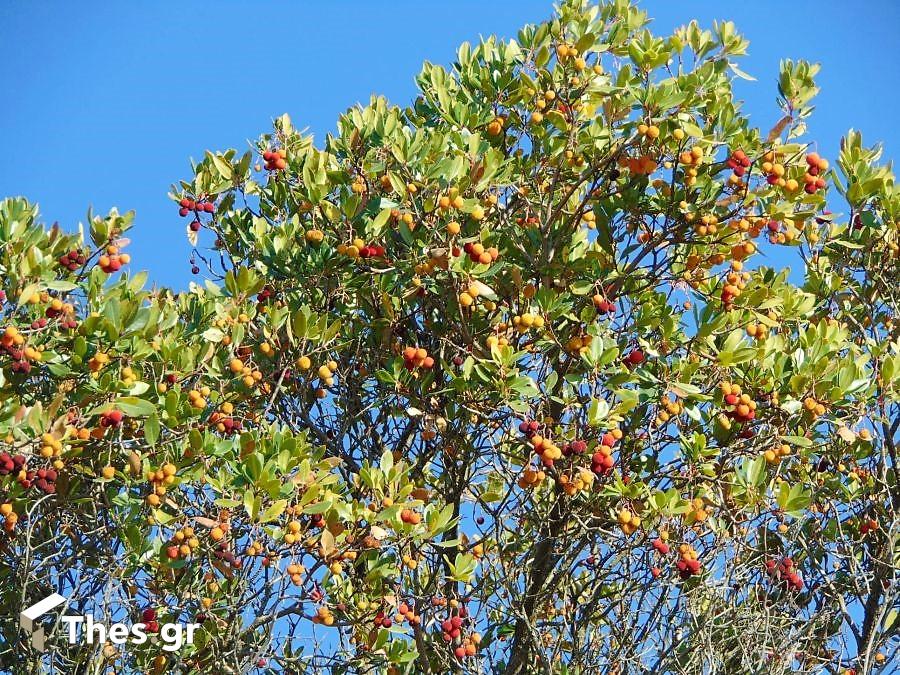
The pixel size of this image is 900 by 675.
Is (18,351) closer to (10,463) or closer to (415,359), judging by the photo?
(10,463)

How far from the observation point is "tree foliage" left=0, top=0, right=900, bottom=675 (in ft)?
21.2

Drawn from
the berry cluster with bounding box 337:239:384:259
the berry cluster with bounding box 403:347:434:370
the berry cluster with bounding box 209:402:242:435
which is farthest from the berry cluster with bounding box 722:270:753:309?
the berry cluster with bounding box 209:402:242:435

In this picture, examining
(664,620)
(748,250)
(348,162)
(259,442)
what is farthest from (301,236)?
(664,620)

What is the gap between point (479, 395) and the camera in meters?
7.19

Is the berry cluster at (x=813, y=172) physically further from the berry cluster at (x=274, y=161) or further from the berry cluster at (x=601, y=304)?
the berry cluster at (x=274, y=161)

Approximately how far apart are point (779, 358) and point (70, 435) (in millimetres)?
4189

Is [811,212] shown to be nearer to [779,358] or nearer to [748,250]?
[748,250]

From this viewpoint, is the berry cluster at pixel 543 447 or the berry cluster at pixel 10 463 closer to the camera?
the berry cluster at pixel 10 463

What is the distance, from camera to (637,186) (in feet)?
24.7

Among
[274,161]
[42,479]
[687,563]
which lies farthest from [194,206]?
[687,563]

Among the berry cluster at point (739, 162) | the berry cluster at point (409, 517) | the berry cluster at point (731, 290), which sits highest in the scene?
the berry cluster at point (739, 162)

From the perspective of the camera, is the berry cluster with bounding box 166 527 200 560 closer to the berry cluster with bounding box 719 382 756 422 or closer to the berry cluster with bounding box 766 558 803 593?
the berry cluster with bounding box 719 382 756 422

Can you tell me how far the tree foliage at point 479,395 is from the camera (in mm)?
6457

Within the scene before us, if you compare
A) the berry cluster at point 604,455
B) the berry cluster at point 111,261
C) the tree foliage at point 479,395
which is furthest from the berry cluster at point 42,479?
the berry cluster at point 604,455
